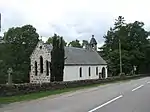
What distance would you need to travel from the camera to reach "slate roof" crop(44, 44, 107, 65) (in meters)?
61.8

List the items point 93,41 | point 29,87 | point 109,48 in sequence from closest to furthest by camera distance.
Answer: point 29,87 < point 93,41 < point 109,48

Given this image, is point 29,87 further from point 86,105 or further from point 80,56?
point 80,56

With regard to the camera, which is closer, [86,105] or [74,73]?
[86,105]

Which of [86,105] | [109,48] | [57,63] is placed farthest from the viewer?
[109,48]

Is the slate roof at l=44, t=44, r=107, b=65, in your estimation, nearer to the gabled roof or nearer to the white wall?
the white wall

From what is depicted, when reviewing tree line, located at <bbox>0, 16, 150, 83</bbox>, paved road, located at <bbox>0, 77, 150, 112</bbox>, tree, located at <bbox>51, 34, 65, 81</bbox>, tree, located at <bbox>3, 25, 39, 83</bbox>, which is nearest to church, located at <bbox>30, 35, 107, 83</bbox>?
tree line, located at <bbox>0, 16, 150, 83</bbox>

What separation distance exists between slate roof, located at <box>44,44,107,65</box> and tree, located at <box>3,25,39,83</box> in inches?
377

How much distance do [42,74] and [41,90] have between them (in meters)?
30.6

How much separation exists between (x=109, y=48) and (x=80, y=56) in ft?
86.0

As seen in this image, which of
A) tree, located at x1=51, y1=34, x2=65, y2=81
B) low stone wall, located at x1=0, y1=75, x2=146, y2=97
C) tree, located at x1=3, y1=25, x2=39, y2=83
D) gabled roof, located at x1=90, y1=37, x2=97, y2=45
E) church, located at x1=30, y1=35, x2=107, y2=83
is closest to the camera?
low stone wall, located at x1=0, y1=75, x2=146, y2=97

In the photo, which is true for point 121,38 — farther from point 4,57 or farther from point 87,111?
point 87,111

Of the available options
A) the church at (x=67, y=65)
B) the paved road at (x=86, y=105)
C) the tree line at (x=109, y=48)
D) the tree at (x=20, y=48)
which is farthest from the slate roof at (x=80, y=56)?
the paved road at (x=86, y=105)

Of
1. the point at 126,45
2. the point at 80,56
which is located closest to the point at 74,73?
the point at 80,56

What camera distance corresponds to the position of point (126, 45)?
3440 inches
